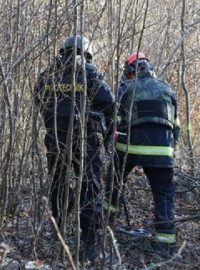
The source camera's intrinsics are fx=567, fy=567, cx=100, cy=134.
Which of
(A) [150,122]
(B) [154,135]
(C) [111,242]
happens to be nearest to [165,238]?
(B) [154,135]

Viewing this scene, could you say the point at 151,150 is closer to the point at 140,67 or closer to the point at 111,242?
the point at 140,67

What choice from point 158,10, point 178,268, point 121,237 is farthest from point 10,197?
point 158,10

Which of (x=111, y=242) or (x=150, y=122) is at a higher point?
(x=150, y=122)

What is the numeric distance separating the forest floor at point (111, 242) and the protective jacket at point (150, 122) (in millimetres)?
415

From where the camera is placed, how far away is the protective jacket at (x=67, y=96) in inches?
162

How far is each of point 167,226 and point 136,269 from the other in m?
0.52

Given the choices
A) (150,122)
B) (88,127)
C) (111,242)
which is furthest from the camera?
(150,122)

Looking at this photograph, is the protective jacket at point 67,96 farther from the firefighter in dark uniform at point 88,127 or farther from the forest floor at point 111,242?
the forest floor at point 111,242

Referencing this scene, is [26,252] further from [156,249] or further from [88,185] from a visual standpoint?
[156,249]

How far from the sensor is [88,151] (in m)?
4.65

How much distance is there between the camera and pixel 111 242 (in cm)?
354

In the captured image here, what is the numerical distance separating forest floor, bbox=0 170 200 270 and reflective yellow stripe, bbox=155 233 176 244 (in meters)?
0.09

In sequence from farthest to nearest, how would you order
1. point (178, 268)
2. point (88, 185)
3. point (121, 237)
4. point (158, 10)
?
point (158, 10) < point (121, 237) < point (88, 185) < point (178, 268)

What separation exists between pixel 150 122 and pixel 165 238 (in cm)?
99
